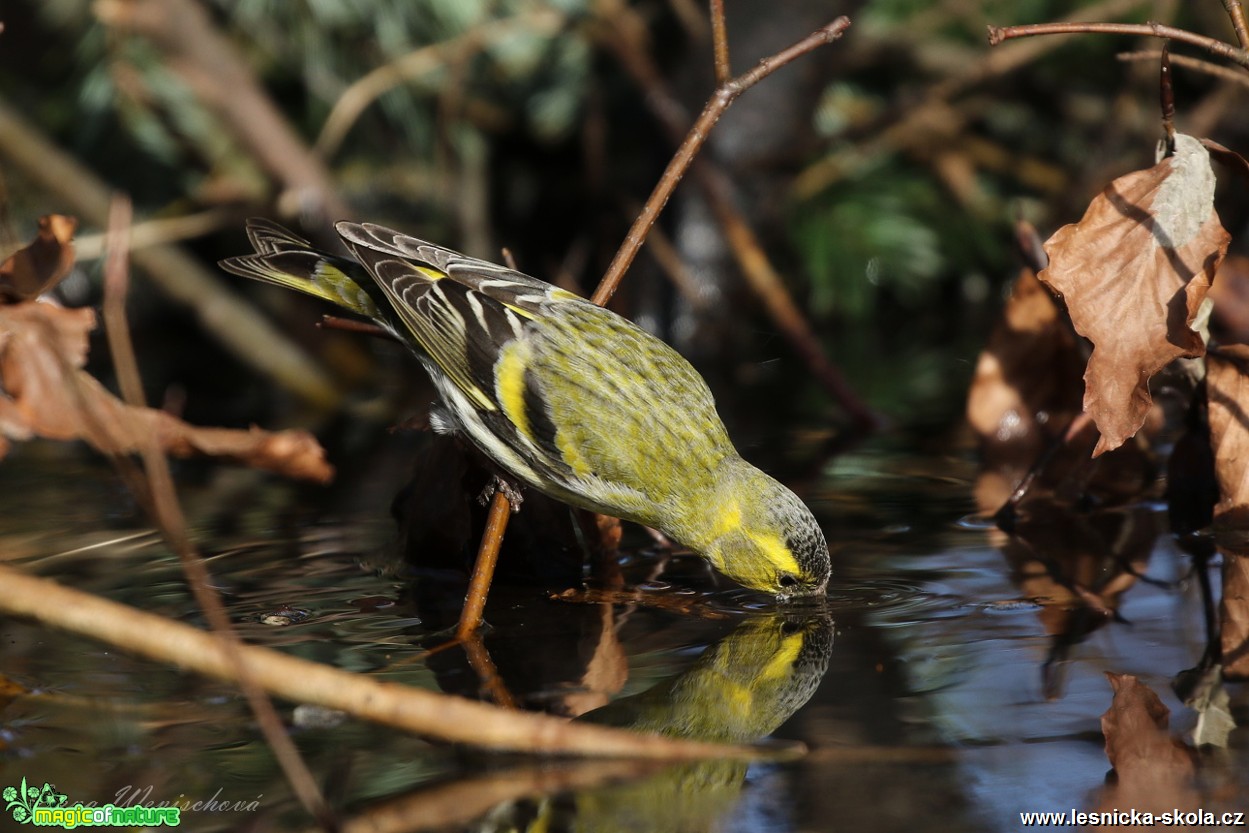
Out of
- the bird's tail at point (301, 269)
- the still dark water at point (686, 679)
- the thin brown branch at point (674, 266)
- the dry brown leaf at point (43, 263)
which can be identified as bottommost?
the still dark water at point (686, 679)

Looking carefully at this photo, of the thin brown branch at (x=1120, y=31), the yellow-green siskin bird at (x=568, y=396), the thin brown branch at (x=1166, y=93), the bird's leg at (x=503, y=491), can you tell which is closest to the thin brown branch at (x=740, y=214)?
the yellow-green siskin bird at (x=568, y=396)

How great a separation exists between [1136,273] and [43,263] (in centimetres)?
213

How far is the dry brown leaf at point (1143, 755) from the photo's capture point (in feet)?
6.01

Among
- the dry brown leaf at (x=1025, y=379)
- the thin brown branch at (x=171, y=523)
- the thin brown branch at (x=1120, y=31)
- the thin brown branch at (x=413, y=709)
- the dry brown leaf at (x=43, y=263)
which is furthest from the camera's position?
the dry brown leaf at (x=1025, y=379)

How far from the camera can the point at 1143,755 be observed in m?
1.96

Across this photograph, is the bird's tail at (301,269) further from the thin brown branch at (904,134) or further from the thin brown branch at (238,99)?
the thin brown branch at (904,134)

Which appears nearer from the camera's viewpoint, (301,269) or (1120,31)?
(1120,31)

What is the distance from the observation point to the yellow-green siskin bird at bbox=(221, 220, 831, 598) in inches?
118

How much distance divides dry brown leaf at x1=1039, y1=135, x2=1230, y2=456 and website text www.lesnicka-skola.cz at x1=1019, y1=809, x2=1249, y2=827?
1.01 m

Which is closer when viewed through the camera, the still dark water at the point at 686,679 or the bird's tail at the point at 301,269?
the still dark water at the point at 686,679

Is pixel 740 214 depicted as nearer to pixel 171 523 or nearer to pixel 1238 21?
pixel 1238 21

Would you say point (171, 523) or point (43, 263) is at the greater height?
point (43, 263)

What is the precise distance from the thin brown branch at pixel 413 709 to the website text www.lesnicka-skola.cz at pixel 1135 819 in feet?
1.23

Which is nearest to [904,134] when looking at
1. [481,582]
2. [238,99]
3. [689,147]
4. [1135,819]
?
[238,99]
